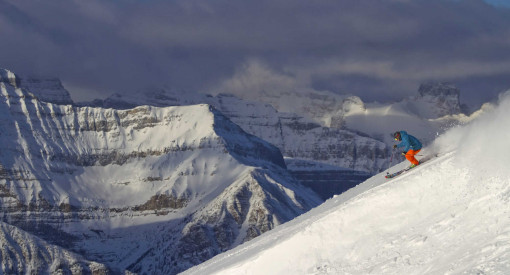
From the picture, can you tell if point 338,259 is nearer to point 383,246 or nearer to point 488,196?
point 383,246

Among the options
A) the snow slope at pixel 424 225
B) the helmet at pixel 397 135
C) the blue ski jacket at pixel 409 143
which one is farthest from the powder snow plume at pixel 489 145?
the blue ski jacket at pixel 409 143

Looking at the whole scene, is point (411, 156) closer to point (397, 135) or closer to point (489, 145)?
point (397, 135)

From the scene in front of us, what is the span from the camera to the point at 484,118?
187 feet

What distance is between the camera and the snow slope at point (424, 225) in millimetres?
48062

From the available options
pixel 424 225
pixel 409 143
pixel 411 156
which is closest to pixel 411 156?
pixel 411 156

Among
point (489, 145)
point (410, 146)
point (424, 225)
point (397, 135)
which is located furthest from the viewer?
point (410, 146)

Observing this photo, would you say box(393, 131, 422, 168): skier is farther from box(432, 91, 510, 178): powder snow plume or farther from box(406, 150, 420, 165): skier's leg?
box(432, 91, 510, 178): powder snow plume

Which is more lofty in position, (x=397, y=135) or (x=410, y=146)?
(x=397, y=135)

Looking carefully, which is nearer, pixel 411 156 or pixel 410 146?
pixel 411 156

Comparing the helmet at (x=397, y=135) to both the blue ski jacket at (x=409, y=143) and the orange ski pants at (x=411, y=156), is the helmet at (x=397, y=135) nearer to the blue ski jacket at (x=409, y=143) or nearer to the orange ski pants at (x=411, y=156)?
the blue ski jacket at (x=409, y=143)

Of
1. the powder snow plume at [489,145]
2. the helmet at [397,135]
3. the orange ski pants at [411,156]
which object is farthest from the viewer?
the orange ski pants at [411,156]

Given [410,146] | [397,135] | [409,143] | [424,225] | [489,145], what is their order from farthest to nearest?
[410,146], [409,143], [397,135], [489,145], [424,225]

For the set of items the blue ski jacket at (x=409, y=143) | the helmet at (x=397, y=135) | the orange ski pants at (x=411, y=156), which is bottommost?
the orange ski pants at (x=411, y=156)

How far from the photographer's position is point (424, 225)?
2014 inches
